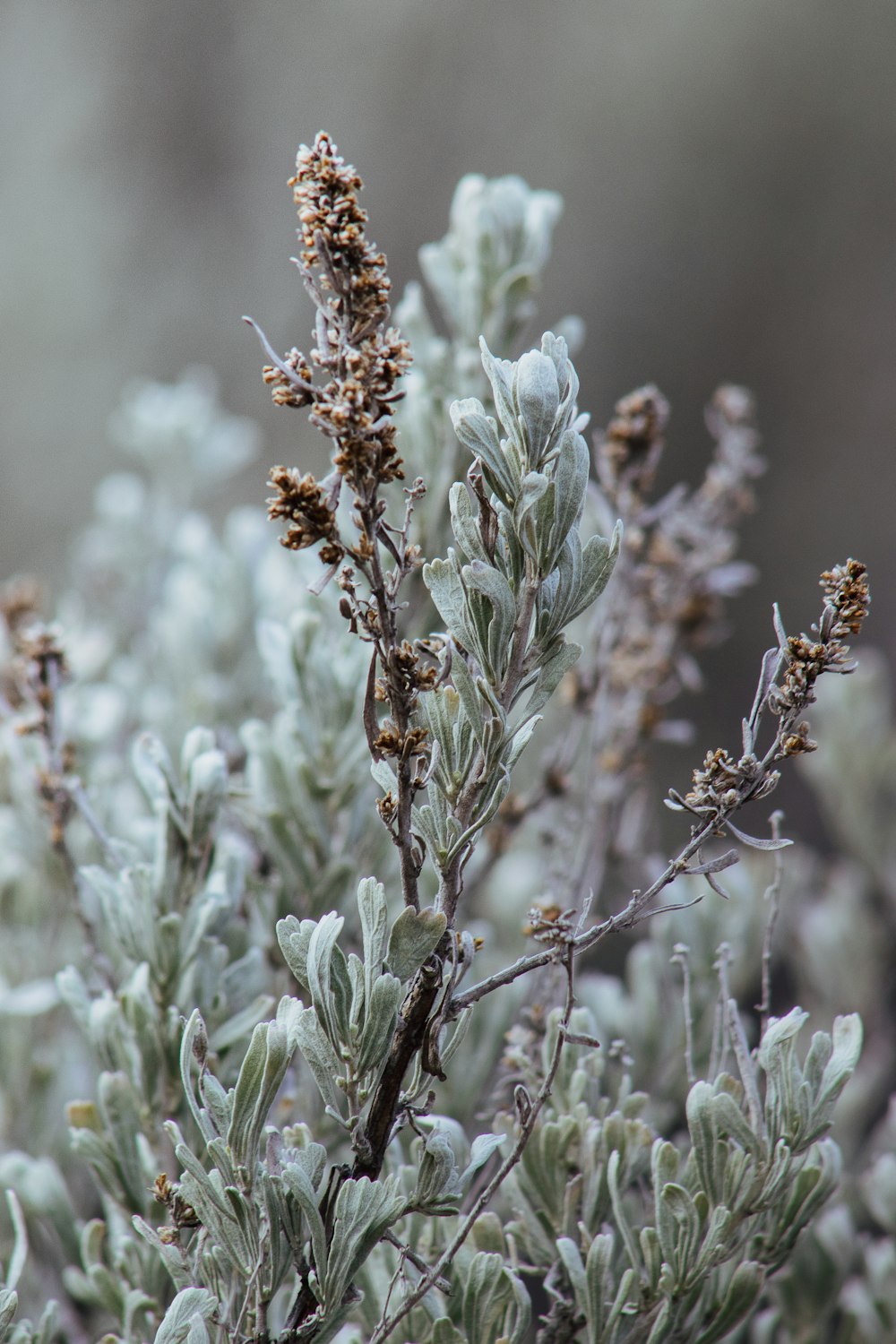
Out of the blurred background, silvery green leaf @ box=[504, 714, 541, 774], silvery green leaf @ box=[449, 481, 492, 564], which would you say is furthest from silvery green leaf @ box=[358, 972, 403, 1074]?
the blurred background

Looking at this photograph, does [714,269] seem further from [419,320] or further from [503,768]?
[503,768]

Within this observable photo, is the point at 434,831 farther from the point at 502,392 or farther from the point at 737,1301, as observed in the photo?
the point at 737,1301

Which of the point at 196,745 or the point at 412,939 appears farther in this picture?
the point at 196,745

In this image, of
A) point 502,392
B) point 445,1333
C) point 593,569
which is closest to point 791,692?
point 593,569

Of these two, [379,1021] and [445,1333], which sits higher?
[379,1021]

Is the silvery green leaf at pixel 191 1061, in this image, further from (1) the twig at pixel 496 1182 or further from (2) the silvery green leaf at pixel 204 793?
(2) the silvery green leaf at pixel 204 793

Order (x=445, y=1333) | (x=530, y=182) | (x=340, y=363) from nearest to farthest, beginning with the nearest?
(x=340, y=363)
(x=445, y=1333)
(x=530, y=182)

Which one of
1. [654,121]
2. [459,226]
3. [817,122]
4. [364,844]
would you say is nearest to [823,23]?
[817,122]

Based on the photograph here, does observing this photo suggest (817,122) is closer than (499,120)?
Yes
